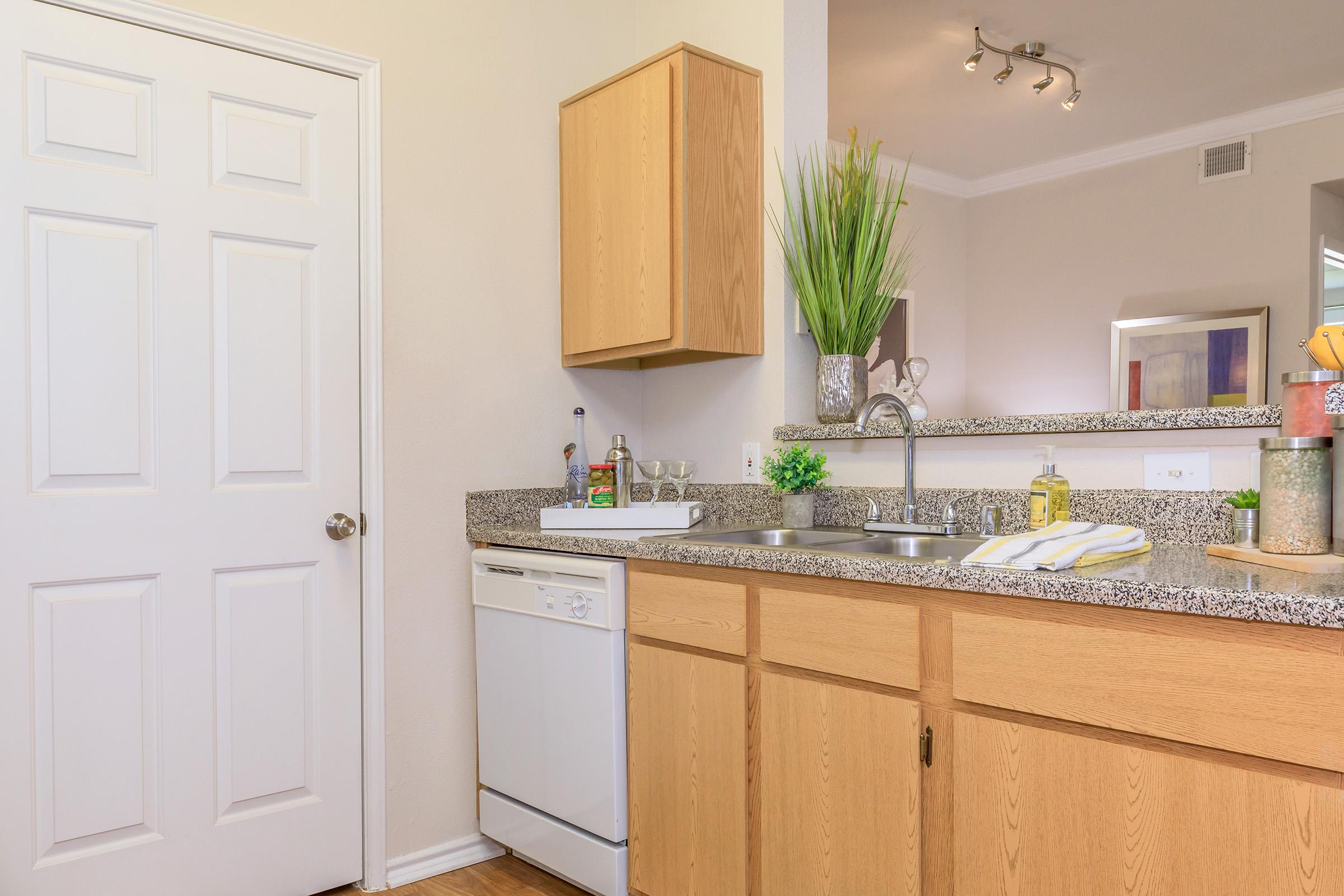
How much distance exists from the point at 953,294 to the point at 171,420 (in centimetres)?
428

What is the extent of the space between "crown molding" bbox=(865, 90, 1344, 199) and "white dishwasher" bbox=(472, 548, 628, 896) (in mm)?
2829

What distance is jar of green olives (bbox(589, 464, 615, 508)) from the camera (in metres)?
2.55

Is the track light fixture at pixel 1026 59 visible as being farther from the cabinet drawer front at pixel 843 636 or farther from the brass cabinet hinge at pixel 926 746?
the brass cabinet hinge at pixel 926 746

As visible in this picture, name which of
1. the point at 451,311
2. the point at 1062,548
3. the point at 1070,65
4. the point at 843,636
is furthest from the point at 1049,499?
the point at 1070,65

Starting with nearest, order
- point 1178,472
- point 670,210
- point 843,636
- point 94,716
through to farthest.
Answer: point 843,636 < point 1178,472 < point 94,716 < point 670,210

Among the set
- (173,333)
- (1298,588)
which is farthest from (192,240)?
(1298,588)

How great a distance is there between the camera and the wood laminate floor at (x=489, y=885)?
7.54ft

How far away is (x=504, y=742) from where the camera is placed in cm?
236

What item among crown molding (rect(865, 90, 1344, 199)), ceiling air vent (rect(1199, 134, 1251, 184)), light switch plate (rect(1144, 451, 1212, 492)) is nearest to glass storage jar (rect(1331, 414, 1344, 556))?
light switch plate (rect(1144, 451, 1212, 492))

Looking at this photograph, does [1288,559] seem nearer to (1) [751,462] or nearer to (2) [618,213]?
(1) [751,462]

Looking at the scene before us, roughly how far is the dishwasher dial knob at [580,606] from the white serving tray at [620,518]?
0.30 metres

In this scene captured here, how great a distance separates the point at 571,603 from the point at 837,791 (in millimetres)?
763

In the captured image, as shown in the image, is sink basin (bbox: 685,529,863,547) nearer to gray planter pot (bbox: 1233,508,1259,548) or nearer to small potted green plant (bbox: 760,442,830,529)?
small potted green plant (bbox: 760,442,830,529)

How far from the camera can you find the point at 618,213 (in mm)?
2494
